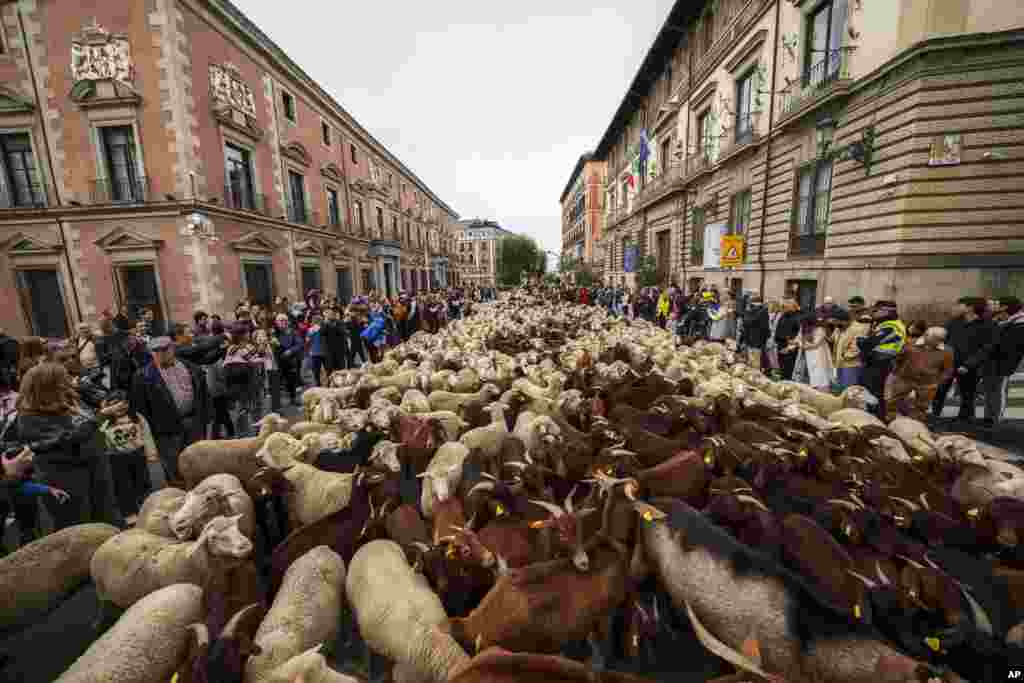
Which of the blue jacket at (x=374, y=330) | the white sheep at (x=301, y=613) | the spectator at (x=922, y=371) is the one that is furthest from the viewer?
the blue jacket at (x=374, y=330)

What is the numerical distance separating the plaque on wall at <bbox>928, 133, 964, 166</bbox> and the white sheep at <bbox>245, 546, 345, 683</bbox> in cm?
1642

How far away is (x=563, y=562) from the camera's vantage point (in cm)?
307

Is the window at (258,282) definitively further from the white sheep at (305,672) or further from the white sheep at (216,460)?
the white sheep at (305,672)

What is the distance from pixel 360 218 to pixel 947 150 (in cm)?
3581

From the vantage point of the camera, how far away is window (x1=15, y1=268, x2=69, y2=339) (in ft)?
57.7

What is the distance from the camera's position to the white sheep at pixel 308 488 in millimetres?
4383

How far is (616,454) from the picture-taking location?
461cm

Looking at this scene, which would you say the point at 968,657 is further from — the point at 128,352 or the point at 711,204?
the point at 711,204

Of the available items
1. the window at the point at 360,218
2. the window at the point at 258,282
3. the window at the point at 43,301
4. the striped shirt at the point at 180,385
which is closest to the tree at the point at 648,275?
the window at the point at 258,282

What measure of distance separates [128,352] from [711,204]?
81.5 feet

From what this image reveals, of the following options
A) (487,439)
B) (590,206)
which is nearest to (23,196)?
(487,439)

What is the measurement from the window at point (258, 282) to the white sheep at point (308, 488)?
60.2 ft

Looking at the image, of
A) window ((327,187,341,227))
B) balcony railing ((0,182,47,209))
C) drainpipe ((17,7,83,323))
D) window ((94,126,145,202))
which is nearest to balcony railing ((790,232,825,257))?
window ((94,126,145,202))

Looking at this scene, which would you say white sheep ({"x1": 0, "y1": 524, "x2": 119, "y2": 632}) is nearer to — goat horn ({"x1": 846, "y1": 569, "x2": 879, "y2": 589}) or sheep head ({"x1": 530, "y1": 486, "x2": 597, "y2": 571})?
sheep head ({"x1": 530, "y1": 486, "x2": 597, "y2": 571})
